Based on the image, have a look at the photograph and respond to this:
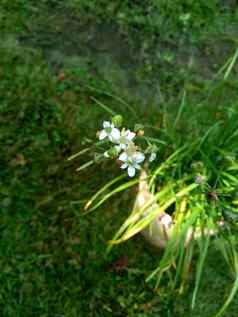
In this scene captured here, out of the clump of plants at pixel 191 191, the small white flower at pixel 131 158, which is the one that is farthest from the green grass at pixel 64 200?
the small white flower at pixel 131 158

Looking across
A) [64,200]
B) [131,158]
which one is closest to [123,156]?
[131,158]

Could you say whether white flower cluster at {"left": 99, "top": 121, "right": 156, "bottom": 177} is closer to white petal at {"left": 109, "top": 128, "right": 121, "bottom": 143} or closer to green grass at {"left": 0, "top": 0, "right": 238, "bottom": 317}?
white petal at {"left": 109, "top": 128, "right": 121, "bottom": 143}

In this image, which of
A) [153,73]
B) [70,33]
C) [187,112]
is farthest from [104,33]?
[187,112]

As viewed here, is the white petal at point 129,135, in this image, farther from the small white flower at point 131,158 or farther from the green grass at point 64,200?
the green grass at point 64,200

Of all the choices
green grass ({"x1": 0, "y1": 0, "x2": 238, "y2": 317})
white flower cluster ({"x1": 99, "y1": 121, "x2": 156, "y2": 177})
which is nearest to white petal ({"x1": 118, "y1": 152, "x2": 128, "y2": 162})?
white flower cluster ({"x1": 99, "y1": 121, "x2": 156, "y2": 177})

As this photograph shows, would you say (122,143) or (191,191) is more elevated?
(122,143)

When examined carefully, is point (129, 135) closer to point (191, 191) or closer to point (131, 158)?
point (131, 158)

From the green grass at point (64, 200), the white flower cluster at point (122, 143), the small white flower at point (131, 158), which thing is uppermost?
the white flower cluster at point (122, 143)

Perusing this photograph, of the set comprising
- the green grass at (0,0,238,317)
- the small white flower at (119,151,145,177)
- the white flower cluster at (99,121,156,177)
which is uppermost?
the white flower cluster at (99,121,156,177)

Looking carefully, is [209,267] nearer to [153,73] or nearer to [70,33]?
[153,73]
